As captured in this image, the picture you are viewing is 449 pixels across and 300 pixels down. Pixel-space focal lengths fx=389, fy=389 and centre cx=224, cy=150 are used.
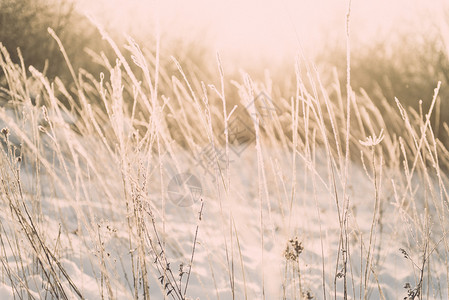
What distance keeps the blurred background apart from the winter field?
2.74ft

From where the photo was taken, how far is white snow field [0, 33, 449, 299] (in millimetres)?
887

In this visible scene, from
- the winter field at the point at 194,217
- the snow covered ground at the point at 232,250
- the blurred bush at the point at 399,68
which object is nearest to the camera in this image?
the winter field at the point at 194,217

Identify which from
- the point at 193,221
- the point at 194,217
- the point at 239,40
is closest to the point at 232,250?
the point at 193,221

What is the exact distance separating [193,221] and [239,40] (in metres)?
2.26

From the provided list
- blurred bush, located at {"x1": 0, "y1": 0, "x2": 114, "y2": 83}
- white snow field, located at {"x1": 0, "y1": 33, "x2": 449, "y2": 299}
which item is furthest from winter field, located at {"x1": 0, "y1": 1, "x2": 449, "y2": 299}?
blurred bush, located at {"x1": 0, "y1": 0, "x2": 114, "y2": 83}

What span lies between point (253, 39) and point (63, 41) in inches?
71.7

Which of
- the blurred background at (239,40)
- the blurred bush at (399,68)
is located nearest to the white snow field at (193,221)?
the blurred background at (239,40)

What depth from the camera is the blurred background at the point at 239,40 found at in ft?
10.9

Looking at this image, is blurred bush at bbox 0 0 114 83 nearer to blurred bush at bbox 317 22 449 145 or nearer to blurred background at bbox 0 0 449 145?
blurred background at bbox 0 0 449 145

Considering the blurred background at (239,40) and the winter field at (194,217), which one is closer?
the winter field at (194,217)

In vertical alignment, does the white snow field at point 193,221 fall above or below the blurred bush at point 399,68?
below

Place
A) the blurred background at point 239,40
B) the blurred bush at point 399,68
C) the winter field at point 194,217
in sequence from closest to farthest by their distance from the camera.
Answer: the winter field at point 194,217 < the blurred background at point 239,40 < the blurred bush at point 399,68

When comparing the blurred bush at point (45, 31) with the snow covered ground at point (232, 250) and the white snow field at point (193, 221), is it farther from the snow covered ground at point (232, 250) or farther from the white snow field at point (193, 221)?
the snow covered ground at point (232, 250)

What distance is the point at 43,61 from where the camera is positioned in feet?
12.3
